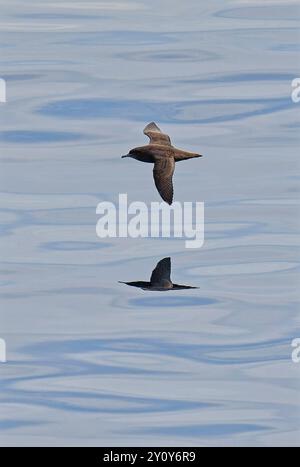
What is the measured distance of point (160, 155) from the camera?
35.9ft

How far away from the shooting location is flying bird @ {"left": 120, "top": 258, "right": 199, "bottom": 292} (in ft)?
33.6

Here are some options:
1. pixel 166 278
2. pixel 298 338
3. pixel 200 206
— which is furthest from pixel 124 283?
pixel 298 338

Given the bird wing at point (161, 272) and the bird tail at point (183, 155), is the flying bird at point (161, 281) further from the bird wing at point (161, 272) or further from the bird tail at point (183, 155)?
the bird tail at point (183, 155)

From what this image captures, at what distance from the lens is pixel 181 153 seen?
10898 millimetres

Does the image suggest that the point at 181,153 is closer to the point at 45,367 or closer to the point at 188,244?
the point at 188,244

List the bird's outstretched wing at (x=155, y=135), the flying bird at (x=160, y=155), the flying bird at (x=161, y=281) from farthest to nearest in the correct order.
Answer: the bird's outstretched wing at (x=155, y=135), the flying bird at (x=160, y=155), the flying bird at (x=161, y=281)

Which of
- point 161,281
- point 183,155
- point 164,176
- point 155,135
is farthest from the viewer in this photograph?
point 155,135

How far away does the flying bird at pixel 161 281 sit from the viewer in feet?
33.6

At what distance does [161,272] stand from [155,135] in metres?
1.54

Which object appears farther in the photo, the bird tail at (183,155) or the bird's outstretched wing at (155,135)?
the bird's outstretched wing at (155,135)

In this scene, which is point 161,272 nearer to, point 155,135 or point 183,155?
point 183,155

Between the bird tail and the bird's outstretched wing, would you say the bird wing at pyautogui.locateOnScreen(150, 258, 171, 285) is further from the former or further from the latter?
the bird's outstretched wing

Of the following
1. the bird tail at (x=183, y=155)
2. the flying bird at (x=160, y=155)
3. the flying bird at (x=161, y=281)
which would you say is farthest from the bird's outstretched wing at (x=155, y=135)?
the flying bird at (x=161, y=281)

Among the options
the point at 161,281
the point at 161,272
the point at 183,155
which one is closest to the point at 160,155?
the point at 183,155
